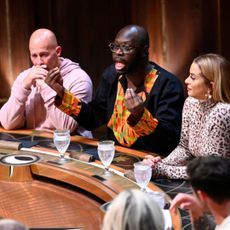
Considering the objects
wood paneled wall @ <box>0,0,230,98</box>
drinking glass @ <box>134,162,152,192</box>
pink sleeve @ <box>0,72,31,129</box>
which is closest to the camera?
drinking glass @ <box>134,162,152,192</box>

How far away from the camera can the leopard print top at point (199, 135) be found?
2338 mm

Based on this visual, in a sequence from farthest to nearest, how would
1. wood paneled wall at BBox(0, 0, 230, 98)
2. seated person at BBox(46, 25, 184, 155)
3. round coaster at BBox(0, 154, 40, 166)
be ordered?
wood paneled wall at BBox(0, 0, 230, 98) → seated person at BBox(46, 25, 184, 155) → round coaster at BBox(0, 154, 40, 166)

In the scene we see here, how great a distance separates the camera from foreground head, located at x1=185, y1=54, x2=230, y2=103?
246 centimetres

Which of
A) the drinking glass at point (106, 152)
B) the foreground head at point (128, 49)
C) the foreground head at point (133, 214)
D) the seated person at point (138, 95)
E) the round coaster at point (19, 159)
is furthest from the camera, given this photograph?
the foreground head at point (128, 49)

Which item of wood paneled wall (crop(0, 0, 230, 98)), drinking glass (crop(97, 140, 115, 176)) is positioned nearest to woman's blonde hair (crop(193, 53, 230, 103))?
drinking glass (crop(97, 140, 115, 176))

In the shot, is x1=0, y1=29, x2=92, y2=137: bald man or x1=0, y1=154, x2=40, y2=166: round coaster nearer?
x1=0, y1=154, x2=40, y2=166: round coaster

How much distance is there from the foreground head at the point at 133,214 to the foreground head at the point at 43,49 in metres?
2.33

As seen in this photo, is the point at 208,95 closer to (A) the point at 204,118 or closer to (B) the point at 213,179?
(A) the point at 204,118

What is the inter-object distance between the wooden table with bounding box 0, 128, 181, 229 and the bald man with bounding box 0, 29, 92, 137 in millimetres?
697

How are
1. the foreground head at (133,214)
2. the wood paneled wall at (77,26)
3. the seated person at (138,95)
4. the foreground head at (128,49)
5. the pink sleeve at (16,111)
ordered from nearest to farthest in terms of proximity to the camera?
the foreground head at (133,214), the seated person at (138,95), the foreground head at (128,49), the pink sleeve at (16,111), the wood paneled wall at (77,26)

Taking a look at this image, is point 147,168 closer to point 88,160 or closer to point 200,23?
point 88,160

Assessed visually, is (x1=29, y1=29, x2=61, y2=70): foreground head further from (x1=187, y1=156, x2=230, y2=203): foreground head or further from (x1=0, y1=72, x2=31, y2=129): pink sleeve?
(x1=187, y1=156, x2=230, y2=203): foreground head

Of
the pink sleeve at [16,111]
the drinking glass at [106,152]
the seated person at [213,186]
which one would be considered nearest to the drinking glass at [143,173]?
the drinking glass at [106,152]

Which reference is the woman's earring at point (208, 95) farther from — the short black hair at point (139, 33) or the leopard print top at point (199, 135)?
the short black hair at point (139, 33)
